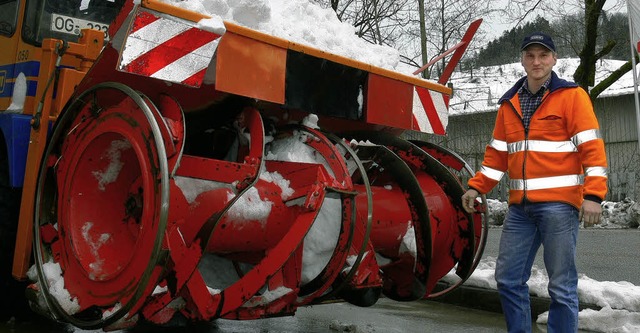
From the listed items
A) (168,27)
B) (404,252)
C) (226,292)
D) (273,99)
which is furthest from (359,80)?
(226,292)

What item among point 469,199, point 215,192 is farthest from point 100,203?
point 469,199

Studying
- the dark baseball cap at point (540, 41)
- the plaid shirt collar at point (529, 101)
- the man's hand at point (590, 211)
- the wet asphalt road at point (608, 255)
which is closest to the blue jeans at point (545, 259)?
the man's hand at point (590, 211)

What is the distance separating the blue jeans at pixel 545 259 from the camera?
10.0 feet

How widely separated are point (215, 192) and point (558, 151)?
1671 millimetres

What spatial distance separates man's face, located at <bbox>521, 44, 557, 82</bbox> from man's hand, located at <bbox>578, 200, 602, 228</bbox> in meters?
0.70

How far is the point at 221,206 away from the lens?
2.83 meters

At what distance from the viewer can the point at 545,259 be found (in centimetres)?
316

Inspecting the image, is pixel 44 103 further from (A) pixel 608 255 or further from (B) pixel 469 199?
(A) pixel 608 255

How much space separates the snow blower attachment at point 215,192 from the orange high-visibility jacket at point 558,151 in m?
0.59

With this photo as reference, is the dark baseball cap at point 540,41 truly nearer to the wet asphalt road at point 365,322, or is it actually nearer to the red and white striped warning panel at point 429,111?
the red and white striped warning panel at point 429,111

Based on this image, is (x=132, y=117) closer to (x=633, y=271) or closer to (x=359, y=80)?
(x=359, y=80)

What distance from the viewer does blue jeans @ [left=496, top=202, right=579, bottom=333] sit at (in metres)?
3.06

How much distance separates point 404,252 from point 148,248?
1621 millimetres

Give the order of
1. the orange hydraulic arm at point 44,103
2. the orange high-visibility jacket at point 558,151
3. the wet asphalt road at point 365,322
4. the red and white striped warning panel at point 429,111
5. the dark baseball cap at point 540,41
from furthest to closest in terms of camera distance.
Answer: the wet asphalt road at point 365,322 → the red and white striped warning panel at point 429,111 → the orange hydraulic arm at point 44,103 → the dark baseball cap at point 540,41 → the orange high-visibility jacket at point 558,151
